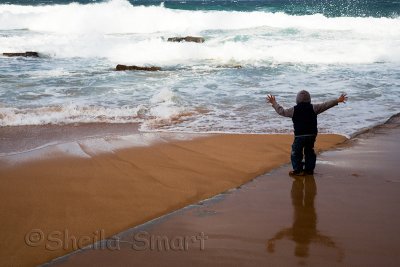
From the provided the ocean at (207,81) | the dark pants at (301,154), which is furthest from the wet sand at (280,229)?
the ocean at (207,81)

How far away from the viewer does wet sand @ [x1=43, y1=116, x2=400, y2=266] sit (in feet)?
10.7

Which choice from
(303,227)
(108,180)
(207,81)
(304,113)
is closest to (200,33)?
(207,81)

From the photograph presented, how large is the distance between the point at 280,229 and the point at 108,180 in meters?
2.10

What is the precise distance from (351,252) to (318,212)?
2.52 ft

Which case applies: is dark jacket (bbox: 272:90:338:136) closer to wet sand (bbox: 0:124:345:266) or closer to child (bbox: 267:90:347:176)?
child (bbox: 267:90:347:176)

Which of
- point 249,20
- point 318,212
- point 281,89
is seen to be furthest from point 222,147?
point 249,20

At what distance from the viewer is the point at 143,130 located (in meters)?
7.40

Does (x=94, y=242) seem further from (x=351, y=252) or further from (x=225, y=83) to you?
(x=225, y=83)
